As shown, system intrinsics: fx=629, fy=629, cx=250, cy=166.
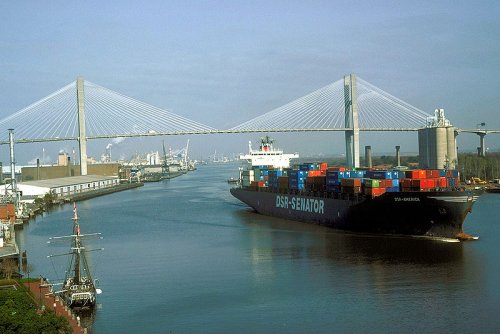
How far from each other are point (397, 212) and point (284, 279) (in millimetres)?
3496

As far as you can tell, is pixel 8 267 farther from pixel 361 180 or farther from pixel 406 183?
pixel 406 183

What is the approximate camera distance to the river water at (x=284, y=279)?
6.49m

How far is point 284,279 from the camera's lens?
27.5 feet

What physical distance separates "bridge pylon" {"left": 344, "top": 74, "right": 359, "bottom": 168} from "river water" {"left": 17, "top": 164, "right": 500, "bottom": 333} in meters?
12.4

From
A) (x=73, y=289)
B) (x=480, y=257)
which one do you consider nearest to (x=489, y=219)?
(x=480, y=257)

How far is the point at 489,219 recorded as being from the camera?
13.6 meters

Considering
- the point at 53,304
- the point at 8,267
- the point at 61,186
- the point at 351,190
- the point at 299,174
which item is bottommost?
the point at 53,304

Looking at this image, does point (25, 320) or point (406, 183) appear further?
point (406, 183)

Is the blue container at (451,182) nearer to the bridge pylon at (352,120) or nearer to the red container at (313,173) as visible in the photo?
the red container at (313,173)

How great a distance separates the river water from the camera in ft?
21.3

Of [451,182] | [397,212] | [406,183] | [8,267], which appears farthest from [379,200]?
[8,267]

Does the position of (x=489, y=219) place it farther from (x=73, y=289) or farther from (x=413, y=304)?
(x=73, y=289)

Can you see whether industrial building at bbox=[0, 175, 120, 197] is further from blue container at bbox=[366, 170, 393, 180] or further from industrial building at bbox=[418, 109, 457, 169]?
industrial building at bbox=[418, 109, 457, 169]

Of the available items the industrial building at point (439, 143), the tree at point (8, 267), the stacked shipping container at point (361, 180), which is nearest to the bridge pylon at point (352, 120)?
the industrial building at point (439, 143)
